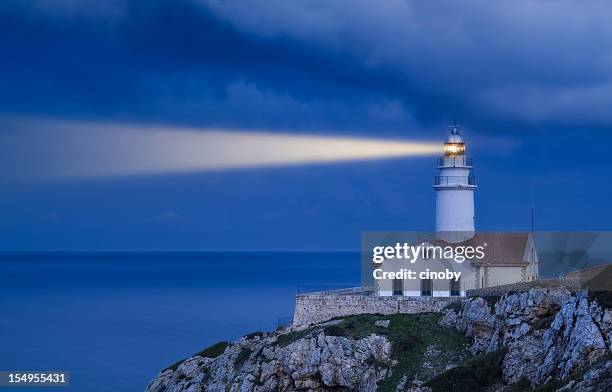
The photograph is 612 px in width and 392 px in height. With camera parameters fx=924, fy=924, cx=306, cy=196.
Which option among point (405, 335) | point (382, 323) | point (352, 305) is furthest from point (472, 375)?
point (352, 305)

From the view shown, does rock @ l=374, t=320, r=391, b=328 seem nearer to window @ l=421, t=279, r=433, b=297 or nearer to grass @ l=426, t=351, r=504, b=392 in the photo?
window @ l=421, t=279, r=433, b=297

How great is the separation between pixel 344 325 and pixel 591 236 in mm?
37110

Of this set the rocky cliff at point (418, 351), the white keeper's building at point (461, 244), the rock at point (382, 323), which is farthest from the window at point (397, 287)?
the rock at point (382, 323)

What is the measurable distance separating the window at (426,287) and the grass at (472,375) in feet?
46.0

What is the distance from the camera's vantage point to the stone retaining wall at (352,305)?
50.0 metres

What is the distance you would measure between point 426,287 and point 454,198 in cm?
674

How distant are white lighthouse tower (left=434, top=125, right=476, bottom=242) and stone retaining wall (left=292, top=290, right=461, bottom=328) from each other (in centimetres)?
778

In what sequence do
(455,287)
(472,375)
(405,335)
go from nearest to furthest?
(472,375)
(405,335)
(455,287)

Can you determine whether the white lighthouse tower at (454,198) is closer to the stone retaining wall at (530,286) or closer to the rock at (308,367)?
the stone retaining wall at (530,286)

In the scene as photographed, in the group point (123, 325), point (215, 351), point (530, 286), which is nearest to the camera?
point (530, 286)

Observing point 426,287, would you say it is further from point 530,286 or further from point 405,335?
point 530,286

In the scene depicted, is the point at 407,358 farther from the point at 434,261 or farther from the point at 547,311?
the point at 434,261

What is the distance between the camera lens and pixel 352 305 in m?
51.3

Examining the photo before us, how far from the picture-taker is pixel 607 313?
3397cm
